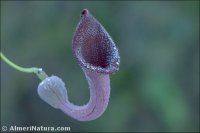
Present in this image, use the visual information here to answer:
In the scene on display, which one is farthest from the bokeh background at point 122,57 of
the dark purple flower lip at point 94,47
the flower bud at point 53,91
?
the dark purple flower lip at point 94,47

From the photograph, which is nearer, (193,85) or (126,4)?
(126,4)

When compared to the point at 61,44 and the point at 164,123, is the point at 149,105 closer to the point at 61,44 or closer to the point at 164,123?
the point at 164,123

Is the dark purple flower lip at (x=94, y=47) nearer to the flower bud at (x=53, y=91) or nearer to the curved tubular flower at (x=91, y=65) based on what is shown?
the curved tubular flower at (x=91, y=65)

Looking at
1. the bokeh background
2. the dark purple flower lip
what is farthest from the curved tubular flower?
the bokeh background

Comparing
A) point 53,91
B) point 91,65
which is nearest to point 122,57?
point 53,91

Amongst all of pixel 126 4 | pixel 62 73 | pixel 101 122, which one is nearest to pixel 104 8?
pixel 126 4

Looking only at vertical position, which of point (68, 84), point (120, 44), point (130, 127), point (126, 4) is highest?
point (126, 4)

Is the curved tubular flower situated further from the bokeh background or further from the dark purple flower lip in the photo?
the bokeh background
